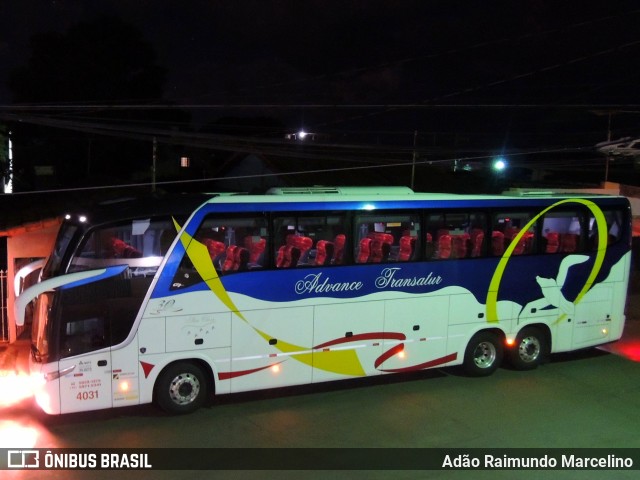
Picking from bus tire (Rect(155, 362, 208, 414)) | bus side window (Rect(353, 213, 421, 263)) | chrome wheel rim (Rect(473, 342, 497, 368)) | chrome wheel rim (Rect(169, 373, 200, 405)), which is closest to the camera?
bus tire (Rect(155, 362, 208, 414))

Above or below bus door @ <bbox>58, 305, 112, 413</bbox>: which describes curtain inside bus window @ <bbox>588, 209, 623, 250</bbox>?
above

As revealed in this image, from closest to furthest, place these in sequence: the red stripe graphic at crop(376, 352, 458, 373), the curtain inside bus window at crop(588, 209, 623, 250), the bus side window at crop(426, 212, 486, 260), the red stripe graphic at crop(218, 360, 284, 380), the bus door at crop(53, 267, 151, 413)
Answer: the bus door at crop(53, 267, 151, 413), the red stripe graphic at crop(218, 360, 284, 380), the red stripe graphic at crop(376, 352, 458, 373), the bus side window at crop(426, 212, 486, 260), the curtain inside bus window at crop(588, 209, 623, 250)

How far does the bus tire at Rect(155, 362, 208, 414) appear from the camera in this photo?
27.7 feet

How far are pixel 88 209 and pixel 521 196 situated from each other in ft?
25.1

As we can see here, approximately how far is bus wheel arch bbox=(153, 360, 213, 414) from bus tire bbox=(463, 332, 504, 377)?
15.3 ft

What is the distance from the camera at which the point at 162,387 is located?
27.6 ft

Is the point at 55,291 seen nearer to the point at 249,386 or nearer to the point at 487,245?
the point at 249,386

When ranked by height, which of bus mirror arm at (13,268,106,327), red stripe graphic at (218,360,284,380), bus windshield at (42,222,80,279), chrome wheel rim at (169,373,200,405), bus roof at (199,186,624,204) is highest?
bus roof at (199,186,624,204)

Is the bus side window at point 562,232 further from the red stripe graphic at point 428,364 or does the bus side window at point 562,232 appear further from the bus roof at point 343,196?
the red stripe graphic at point 428,364

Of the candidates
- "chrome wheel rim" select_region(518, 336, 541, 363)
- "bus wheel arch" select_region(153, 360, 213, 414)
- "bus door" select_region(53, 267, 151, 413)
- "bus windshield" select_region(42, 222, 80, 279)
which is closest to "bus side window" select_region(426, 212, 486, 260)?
"chrome wheel rim" select_region(518, 336, 541, 363)

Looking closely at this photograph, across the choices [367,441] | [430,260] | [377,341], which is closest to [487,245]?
[430,260]

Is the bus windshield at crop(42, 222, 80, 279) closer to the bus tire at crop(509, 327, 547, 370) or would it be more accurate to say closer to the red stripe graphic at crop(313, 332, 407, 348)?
the red stripe graphic at crop(313, 332, 407, 348)

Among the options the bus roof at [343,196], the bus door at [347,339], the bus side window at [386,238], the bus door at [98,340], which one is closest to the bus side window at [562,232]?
the bus roof at [343,196]

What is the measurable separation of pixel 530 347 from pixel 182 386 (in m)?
6.44
